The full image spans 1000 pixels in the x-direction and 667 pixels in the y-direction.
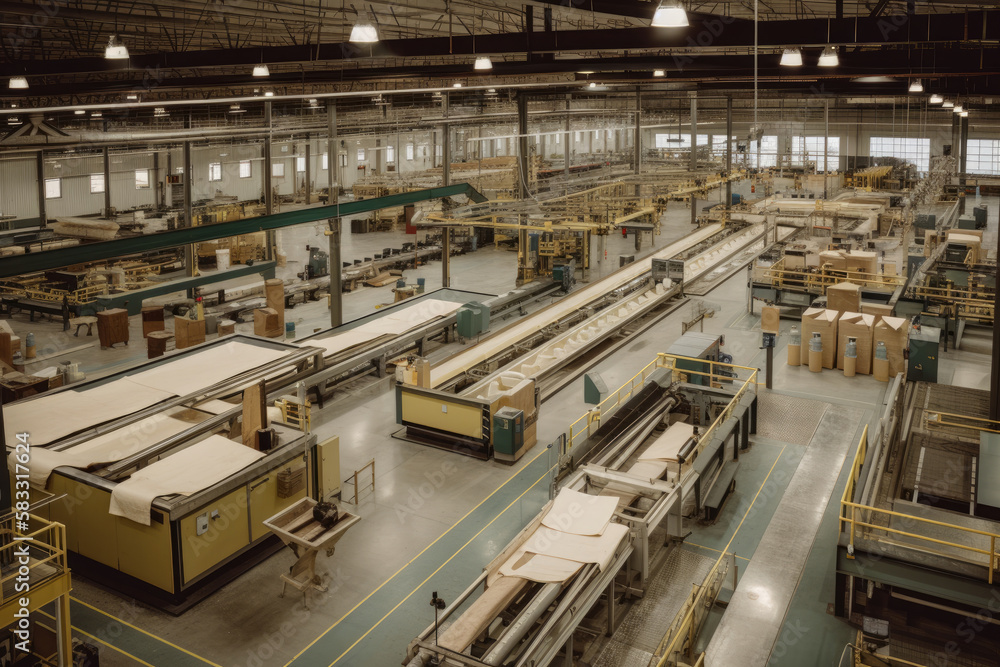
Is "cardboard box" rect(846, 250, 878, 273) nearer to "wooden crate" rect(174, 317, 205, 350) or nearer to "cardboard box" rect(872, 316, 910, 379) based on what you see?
"cardboard box" rect(872, 316, 910, 379)

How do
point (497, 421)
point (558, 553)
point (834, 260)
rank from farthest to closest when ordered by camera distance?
point (834, 260) < point (497, 421) < point (558, 553)

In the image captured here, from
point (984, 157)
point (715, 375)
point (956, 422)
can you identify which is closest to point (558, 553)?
point (715, 375)

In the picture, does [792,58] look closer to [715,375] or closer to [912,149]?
[715,375]

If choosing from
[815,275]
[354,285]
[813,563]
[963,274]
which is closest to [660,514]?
[813,563]

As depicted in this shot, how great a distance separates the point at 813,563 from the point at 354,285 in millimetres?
17779

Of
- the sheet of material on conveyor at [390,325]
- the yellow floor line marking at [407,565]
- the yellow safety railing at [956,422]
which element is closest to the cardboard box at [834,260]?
the sheet of material on conveyor at [390,325]

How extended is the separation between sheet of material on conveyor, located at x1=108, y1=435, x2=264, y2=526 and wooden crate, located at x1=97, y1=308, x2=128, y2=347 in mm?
9730

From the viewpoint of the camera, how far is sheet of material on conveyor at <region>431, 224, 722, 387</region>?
15.4 metres

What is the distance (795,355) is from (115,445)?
1342 centimetres

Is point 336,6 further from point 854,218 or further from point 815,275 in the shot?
point 854,218

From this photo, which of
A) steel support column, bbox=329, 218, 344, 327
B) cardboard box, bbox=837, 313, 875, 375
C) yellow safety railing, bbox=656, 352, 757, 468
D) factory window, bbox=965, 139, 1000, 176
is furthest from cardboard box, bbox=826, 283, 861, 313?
factory window, bbox=965, 139, 1000, 176

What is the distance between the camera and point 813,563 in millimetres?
9945

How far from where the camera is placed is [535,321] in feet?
62.4

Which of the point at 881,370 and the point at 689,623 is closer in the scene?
the point at 689,623
